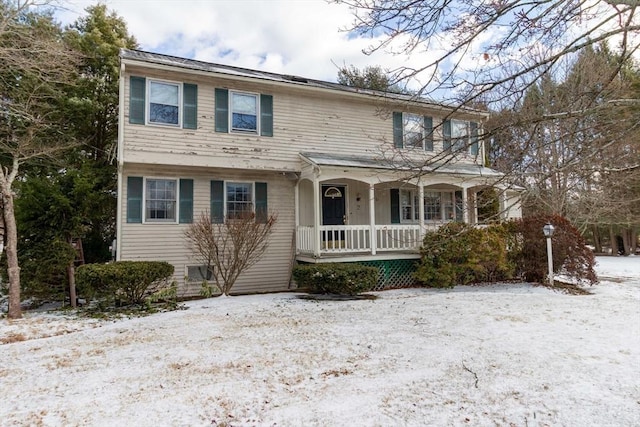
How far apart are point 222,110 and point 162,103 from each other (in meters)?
1.48

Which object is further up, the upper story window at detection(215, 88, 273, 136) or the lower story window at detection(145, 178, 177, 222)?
the upper story window at detection(215, 88, 273, 136)

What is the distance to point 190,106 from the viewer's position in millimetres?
10164

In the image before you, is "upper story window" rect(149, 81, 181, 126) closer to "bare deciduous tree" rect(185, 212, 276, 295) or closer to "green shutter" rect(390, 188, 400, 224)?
"bare deciduous tree" rect(185, 212, 276, 295)

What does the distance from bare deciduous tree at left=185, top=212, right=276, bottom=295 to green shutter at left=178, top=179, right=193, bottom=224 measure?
0.27 m

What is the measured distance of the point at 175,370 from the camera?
441 centimetres

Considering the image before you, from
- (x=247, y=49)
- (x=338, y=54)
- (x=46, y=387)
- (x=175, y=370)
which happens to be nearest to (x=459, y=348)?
(x=175, y=370)

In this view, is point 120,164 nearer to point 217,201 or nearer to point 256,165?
point 217,201

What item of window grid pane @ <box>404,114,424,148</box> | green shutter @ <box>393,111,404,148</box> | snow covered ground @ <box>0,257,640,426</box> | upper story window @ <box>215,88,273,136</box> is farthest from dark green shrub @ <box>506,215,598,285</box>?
upper story window @ <box>215,88,273,136</box>

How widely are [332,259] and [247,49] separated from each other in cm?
941

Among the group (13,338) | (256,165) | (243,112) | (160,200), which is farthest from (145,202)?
(13,338)

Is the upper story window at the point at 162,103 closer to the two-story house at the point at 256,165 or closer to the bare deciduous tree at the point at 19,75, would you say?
the two-story house at the point at 256,165

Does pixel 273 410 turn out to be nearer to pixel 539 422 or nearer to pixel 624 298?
pixel 539 422

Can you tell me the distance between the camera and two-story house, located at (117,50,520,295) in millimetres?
9711

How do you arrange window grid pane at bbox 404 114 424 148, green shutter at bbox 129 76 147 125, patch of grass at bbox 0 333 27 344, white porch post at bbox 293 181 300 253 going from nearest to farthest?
window grid pane at bbox 404 114 424 148, patch of grass at bbox 0 333 27 344, green shutter at bbox 129 76 147 125, white porch post at bbox 293 181 300 253
